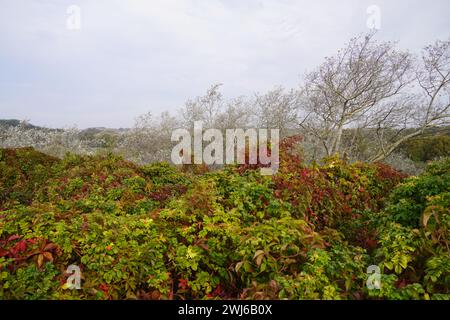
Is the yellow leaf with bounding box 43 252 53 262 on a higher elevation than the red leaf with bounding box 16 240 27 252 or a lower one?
lower

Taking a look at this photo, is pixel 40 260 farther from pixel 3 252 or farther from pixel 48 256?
pixel 3 252

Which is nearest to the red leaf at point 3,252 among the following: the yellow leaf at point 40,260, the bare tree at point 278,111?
the yellow leaf at point 40,260

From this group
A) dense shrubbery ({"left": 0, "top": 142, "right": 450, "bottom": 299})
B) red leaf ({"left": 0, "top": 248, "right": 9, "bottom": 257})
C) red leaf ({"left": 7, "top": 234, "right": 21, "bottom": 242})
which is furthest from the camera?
red leaf ({"left": 7, "top": 234, "right": 21, "bottom": 242})

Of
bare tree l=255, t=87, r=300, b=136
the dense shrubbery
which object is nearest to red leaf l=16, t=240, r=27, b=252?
the dense shrubbery

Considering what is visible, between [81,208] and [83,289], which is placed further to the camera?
[81,208]

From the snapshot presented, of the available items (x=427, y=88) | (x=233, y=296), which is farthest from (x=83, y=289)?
(x=427, y=88)

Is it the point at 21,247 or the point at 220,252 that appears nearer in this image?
the point at 21,247

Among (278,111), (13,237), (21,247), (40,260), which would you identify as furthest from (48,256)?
(278,111)

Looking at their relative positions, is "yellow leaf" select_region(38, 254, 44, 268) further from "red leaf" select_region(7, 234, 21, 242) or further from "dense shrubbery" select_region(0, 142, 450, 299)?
"red leaf" select_region(7, 234, 21, 242)

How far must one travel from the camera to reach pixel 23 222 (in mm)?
2807

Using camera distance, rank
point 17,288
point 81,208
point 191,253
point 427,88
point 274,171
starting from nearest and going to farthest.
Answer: point 17,288 < point 191,253 < point 81,208 < point 274,171 < point 427,88

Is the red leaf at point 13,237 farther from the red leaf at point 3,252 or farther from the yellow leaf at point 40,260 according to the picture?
the yellow leaf at point 40,260

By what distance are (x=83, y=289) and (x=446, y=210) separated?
3036mm

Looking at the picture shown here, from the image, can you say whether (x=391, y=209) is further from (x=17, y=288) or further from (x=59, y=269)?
(x=17, y=288)
